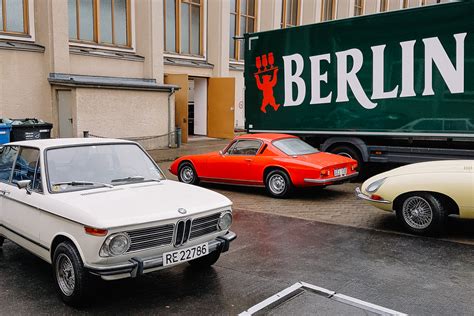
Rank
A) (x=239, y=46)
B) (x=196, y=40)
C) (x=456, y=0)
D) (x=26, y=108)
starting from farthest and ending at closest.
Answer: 1. (x=239, y=46)
2. (x=196, y=40)
3. (x=26, y=108)
4. (x=456, y=0)

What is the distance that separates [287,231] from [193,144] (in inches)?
492

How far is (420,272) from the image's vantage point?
5.04 metres

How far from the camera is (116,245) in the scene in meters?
3.93

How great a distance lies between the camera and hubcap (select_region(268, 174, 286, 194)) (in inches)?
356

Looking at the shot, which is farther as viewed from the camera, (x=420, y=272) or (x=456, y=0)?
(x=456, y=0)

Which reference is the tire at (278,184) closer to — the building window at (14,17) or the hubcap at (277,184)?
the hubcap at (277,184)

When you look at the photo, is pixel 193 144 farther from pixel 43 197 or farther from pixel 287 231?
pixel 43 197

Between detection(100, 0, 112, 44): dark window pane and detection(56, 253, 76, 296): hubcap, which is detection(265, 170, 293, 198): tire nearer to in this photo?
detection(56, 253, 76, 296): hubcap

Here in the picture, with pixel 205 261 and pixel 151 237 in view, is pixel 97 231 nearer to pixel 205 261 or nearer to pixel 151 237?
pixel 151 237

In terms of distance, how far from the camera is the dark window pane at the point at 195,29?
20.8 meters

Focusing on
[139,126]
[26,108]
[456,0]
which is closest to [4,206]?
[456,0]

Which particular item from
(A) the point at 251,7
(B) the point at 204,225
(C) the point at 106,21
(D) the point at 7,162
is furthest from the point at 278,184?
(A) the point at 251,7

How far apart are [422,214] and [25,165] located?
17.0 feet

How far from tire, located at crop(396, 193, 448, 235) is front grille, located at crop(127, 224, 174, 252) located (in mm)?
3798
